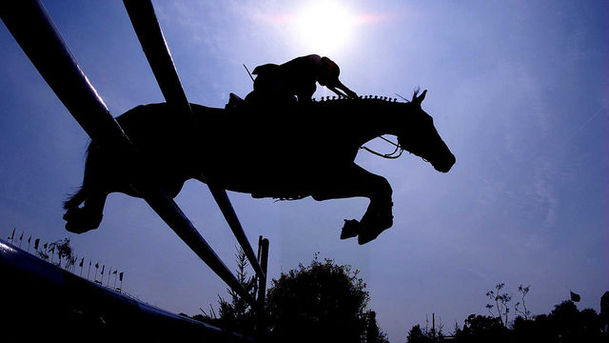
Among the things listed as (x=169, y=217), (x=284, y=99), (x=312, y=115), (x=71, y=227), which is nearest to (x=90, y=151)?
(x=71, y=227)

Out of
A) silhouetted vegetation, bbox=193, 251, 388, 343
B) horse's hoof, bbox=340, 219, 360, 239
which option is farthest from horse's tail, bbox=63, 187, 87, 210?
silhouetted vegetation, bbox=193, 251, 388, 343

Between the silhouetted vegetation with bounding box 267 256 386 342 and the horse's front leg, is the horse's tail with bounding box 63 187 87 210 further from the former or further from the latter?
the silhouetted vegetation with bounding box 267 256 386 342

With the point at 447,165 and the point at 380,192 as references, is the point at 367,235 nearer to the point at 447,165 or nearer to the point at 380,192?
the point at 380,192

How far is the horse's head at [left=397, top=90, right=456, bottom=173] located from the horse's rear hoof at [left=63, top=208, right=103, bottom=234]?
10.5ft

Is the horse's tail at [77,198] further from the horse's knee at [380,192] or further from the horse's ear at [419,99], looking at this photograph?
the horse's ear at [419,99]

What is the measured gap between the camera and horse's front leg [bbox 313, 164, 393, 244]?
2.89 metres

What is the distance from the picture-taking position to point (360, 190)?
2.95 meters

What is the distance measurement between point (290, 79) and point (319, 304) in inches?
1047

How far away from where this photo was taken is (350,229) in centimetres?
296

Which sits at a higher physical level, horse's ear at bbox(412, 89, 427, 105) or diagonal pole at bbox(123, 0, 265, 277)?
horse's ear at bbox(412, 89, 427, 105)

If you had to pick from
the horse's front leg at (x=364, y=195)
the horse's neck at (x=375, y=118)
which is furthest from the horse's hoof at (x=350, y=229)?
the horse's neck at (x=375, y=118)

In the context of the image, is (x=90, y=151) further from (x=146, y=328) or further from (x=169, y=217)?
(x=146, y=328)

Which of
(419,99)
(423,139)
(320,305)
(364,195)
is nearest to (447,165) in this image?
(423,139)

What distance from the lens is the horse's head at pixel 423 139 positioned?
348cm
